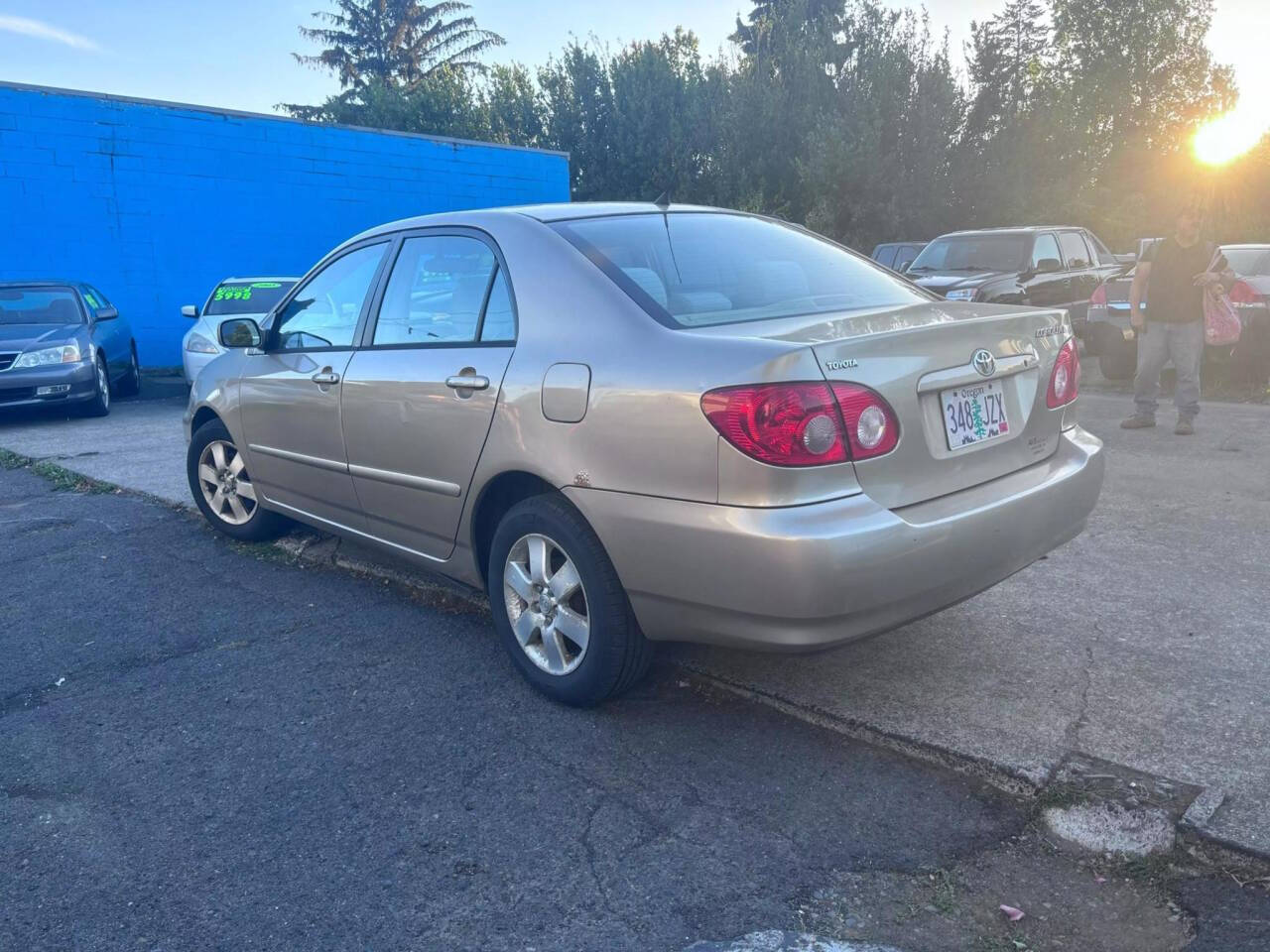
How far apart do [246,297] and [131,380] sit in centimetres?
274

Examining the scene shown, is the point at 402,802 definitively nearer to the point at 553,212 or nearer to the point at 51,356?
the point at 553,212

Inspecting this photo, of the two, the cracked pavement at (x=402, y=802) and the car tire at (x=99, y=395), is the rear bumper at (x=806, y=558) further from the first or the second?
the car tire at (x=99, y=395)

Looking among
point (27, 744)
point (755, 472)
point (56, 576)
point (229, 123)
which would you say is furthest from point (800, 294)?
point (229, 123)

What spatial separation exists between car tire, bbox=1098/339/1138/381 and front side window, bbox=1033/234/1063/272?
146cm

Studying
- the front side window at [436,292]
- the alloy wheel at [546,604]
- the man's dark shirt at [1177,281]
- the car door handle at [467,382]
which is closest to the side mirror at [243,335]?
the front side window at [436,292]

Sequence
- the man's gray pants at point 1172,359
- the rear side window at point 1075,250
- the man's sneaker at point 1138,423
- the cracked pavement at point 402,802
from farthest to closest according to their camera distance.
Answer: the rear side window at point 1075,250 → the man's sneaker at point 1138,423 → the man's gray pants at point 1172,359 → the cracked pavement at point 402,802

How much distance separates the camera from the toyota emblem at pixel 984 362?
309 centimetres

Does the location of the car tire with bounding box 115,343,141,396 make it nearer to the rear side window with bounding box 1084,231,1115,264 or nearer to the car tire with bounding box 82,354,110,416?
the car tire with bounding box 82,354,110,416

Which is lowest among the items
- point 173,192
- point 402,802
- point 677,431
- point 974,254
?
point 402,802

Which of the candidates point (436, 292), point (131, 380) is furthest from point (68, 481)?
point (131, 380)

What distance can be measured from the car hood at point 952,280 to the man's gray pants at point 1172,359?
3290mm

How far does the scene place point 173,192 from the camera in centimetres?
1578

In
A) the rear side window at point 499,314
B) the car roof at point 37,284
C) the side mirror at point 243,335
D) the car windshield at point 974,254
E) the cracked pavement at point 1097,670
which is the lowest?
the cracked pavement at point 1097,670

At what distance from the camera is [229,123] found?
1614 centimetres
